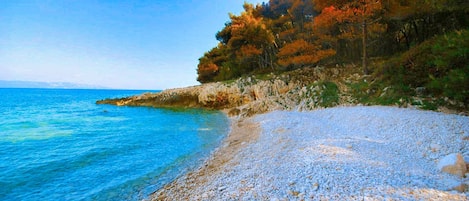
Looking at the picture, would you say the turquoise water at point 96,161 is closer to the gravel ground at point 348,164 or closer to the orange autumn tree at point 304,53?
the gravel ground at point 348,164

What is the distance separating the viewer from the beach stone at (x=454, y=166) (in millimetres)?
3975

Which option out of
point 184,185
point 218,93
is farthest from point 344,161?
point 218,93

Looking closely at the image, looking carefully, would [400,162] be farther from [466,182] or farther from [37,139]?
[37,139]

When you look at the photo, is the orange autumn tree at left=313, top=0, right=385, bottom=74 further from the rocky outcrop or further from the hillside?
the rocky outcrop

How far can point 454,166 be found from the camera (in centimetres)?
406

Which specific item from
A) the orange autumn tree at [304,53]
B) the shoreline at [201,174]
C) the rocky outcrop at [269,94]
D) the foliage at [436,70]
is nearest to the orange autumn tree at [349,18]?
the orange autumn tree at [304,53]

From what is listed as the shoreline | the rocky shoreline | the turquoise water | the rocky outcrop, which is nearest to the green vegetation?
the rocky outcrop

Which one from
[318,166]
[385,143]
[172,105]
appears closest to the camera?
[318,166]

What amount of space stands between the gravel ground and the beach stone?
0.36 feet

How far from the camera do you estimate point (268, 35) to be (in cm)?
2256

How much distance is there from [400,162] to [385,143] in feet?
4.93

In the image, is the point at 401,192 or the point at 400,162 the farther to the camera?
the point at 400,162

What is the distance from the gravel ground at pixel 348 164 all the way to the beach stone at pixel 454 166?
4.3 inches

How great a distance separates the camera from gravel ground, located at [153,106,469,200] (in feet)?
12.0
